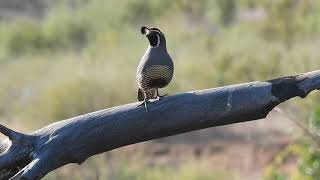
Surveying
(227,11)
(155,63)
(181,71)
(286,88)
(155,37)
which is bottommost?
(227,11)

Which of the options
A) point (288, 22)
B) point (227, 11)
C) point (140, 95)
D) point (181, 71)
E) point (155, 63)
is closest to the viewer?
point (155, 63)

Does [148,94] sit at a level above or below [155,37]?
below

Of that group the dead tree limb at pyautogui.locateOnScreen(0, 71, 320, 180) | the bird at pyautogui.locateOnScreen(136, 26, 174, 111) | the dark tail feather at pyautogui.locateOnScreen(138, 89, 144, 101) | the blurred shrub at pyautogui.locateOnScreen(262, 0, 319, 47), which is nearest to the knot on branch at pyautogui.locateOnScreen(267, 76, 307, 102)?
the dead tree limb at pyautogui.locateOnScreen(0, 71, 320, 180)

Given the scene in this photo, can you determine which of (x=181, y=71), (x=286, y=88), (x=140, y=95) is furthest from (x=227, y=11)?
(x=286, y=88)

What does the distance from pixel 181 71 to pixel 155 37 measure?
40.3 feet

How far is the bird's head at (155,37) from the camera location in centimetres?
396

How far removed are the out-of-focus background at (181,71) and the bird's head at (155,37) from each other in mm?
2146

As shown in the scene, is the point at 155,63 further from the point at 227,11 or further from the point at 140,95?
the point at 227,11

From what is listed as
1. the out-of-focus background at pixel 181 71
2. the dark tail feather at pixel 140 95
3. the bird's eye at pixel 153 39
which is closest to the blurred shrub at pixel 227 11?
the out-of-focus background at pixel 181 71

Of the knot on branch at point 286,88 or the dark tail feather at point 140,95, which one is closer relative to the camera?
the knot on branch at point 286,88

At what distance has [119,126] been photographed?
12.0 feet

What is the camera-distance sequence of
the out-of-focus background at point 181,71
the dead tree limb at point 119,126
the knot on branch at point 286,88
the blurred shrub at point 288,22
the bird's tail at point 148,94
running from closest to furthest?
the dead tree limb at point 119,126, the knot on branch at point 286,88, the bird's tail at point 148,94, the out-of-focus background at point 181,71, the blurred shrub at point 288,22

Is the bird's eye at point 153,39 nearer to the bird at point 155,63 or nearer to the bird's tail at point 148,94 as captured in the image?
the bird at point 155,63

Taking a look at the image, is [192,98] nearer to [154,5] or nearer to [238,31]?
[238,31]
